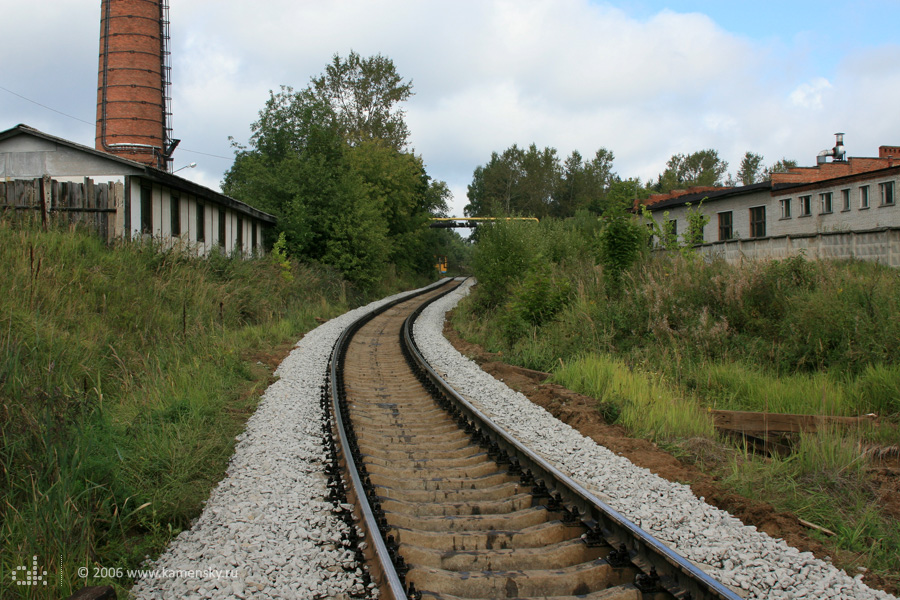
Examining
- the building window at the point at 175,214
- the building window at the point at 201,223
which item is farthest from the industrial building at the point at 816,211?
the building window at the point at 201,223

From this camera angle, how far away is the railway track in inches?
129

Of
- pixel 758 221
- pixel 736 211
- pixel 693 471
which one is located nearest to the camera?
pixel 693 471

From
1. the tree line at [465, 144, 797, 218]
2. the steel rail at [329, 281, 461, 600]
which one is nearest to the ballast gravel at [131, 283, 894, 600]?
the steel rail at [329, 281, 461, 600]

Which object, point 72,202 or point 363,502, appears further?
point 72,202

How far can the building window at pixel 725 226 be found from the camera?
29500mm

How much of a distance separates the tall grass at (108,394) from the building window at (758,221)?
22.8 meters

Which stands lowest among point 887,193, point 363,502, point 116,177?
point 363,502

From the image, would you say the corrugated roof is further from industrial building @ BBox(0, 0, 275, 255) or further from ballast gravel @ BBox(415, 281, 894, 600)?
ballast gravel @ BBox(415, 281, 894, 600)

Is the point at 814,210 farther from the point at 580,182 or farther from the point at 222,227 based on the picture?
the point at 580,182

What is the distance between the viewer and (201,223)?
68.8 ft

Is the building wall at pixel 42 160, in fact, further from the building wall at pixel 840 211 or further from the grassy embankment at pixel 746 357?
the building wall at pixel 840 211

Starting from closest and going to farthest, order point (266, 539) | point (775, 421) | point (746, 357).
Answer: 1. point (266, 539)
2. point (775, 421)
3. point (746, 357)

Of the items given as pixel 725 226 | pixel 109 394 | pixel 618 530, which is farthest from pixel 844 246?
pixel 109 394

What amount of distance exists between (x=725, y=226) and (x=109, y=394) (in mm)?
29307
